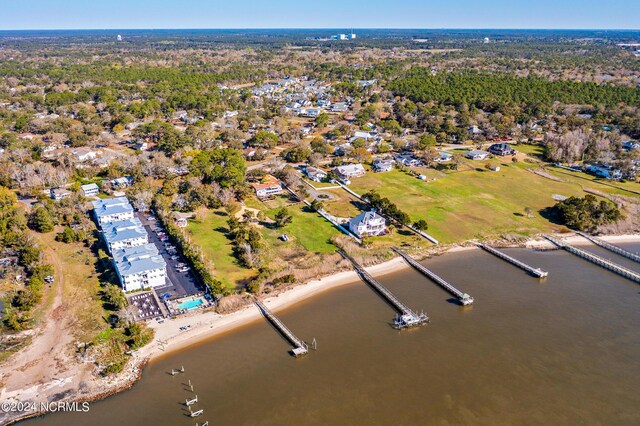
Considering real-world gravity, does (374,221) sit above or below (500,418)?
above

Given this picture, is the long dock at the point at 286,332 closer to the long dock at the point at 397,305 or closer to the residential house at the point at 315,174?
the long dock at the point at 397,305

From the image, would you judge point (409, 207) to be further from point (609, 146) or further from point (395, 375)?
point (609, 146)

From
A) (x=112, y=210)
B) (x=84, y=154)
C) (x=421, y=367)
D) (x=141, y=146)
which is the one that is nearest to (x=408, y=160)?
(x=112, y=210)

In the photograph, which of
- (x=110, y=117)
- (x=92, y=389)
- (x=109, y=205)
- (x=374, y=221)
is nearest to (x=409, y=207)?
(x=374, y=221)

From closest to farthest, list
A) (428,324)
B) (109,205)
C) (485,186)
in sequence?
(428,324), (109,205), (485,186)

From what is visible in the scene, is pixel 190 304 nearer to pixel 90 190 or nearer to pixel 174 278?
pixel 174 278

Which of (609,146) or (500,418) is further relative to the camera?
(609,146)
